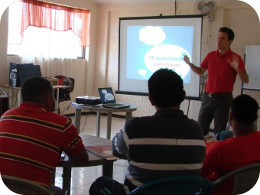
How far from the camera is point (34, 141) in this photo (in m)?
1.47

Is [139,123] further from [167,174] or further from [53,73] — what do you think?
[53,73]

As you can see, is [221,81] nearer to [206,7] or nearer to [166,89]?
[166,89]

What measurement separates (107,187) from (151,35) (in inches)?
147

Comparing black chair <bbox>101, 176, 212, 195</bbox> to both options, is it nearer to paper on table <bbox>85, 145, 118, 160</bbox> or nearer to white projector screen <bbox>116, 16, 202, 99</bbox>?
paper on table <bbox>85, 145, 118, 160</bbox>

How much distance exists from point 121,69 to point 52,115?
3681 mm

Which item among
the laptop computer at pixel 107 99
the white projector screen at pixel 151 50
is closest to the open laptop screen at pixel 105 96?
the laptop computer at pixel 107 99

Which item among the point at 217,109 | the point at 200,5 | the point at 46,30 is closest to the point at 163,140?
the point at 217,109

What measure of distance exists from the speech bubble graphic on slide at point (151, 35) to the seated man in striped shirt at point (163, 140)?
3.68m

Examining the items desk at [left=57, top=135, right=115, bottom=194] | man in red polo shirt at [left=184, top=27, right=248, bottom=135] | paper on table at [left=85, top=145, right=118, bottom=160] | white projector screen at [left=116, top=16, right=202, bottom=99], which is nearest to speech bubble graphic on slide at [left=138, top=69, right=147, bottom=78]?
white projector screen at [left=116, top=16, right=202, bottom=99]

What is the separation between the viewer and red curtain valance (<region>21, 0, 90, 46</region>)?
18.3ft

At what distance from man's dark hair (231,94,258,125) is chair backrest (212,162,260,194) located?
0.23 meters

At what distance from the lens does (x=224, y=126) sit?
3346mm

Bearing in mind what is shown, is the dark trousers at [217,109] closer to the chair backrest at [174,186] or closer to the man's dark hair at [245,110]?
the man's dark hair at [245,110]

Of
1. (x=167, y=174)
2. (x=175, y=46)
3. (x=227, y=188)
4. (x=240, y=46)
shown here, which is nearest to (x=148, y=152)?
(x=167, y=174)
